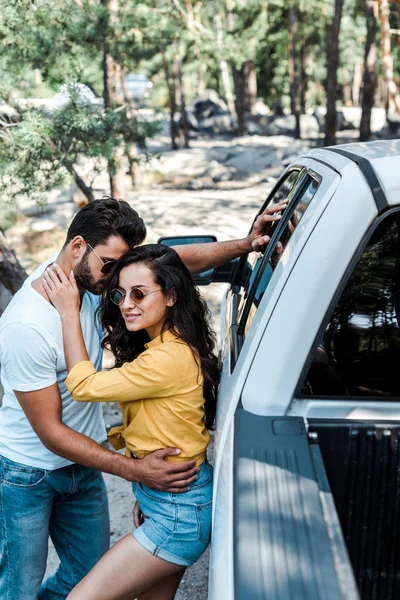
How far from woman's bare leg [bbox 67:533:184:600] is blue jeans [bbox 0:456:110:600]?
0.51 m

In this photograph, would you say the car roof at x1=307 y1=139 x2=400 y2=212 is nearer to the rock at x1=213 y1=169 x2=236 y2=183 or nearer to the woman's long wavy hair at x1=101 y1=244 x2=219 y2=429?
the woman's long wavy hair at x1=101 y1=244 x2=219 y2=429

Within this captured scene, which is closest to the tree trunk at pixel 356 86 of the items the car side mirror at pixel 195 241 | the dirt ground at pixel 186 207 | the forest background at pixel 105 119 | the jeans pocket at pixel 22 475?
the forest background at pixel 105 119

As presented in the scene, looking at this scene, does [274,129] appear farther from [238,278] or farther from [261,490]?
[261,490]

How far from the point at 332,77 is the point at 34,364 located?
14.7 m

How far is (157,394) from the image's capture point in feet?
7.18

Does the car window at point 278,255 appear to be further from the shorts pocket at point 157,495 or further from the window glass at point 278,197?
the shorts pocket at point 157,495

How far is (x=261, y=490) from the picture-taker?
157cm

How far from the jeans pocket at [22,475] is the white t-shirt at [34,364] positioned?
0.07 ft

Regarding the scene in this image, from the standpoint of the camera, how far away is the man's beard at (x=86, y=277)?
8.02ft

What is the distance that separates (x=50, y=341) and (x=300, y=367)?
941mm

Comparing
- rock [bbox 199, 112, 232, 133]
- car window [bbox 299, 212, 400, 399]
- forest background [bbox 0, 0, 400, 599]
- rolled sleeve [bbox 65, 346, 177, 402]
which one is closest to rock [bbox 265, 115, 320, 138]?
rock [bbox 199, 112, 232, 133]

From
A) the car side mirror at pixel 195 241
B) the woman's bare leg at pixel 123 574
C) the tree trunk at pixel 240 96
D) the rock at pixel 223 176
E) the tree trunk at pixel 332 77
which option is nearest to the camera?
the woman's bare leg at pixel 123 574

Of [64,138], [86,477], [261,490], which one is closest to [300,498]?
[261,490]

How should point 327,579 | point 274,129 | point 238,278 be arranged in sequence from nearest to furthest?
point 327,579 < point 238,278 < point 274,129
